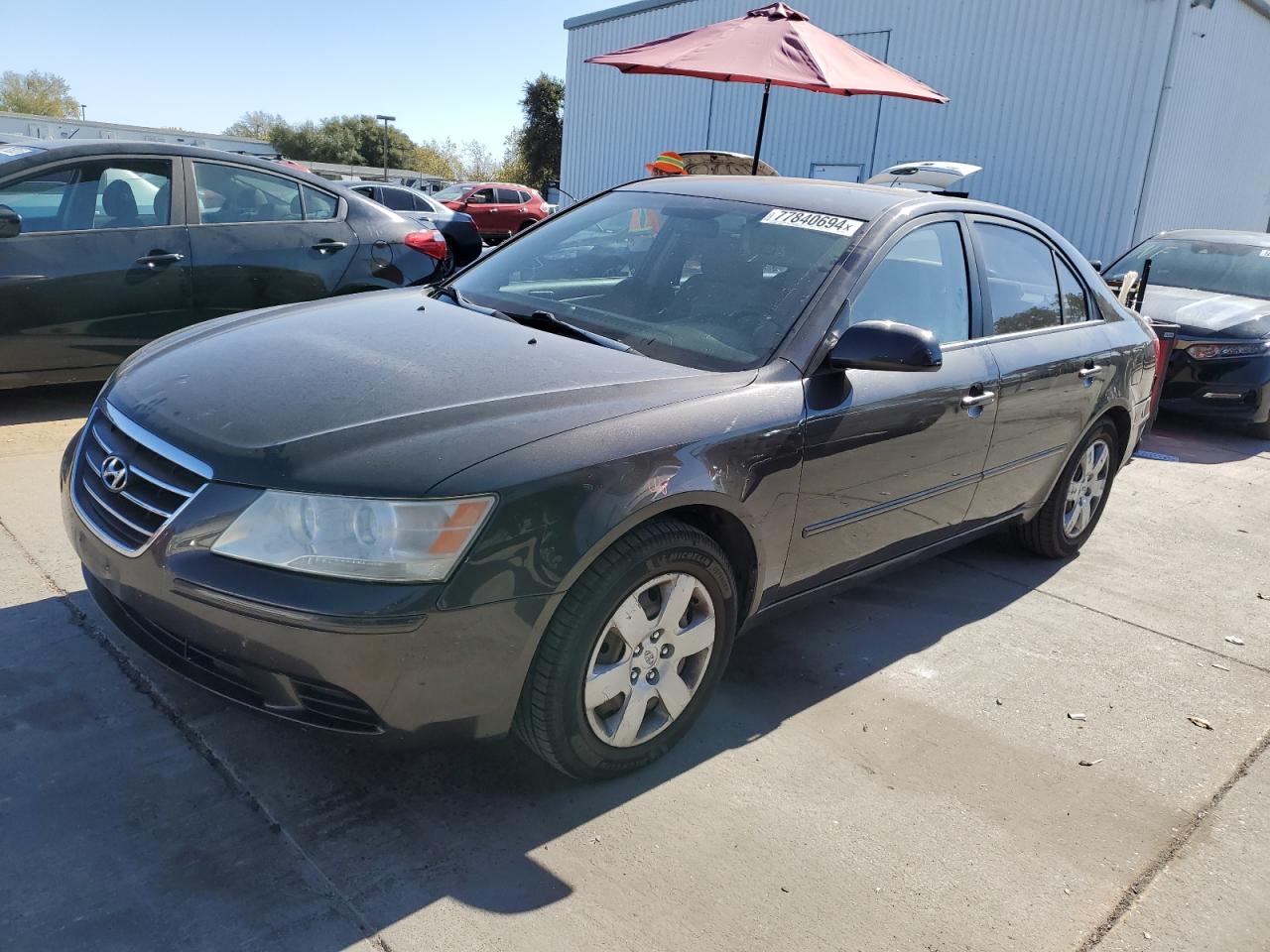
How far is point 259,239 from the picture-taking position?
18.8 feet

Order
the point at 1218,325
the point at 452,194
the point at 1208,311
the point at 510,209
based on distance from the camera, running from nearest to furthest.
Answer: the point at 1218,325 < the point at 1208,311 < the point at 510,209 < the point at 452,194

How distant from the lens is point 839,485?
2.98 meters

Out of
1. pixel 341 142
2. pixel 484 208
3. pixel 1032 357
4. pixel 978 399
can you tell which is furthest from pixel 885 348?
pixel 341 142

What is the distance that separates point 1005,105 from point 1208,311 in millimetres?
8198

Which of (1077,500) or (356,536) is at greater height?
(356,536)

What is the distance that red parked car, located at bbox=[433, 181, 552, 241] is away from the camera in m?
23.2

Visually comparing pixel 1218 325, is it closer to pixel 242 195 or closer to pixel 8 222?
pixel 242 195

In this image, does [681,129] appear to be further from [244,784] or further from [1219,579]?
[244,784]

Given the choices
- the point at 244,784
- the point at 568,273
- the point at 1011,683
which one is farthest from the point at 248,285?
the point at 1011,683

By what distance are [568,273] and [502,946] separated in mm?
2221

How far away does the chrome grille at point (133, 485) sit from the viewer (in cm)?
225

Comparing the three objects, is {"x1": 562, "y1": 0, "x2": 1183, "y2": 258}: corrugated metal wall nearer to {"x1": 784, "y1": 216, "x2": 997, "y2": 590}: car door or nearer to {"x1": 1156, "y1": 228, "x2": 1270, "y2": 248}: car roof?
{"x1": 1156, "y1": 228, "x2": 1270, "y2": 248}: car roof

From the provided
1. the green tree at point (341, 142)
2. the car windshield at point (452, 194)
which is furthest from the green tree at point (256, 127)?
the car windshield at point (452, 194)

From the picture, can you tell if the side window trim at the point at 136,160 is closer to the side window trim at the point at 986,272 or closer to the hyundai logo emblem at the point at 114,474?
the hyundai logo emblem at the point at 114,474
